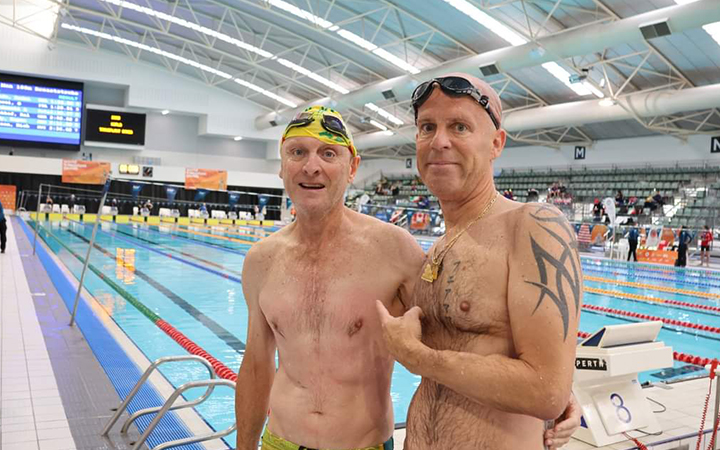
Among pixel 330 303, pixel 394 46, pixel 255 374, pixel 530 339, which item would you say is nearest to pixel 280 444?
pixel 255 374

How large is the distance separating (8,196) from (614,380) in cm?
3241

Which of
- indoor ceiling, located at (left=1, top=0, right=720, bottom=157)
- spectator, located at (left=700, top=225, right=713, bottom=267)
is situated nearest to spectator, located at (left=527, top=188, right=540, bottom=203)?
indoor ceiling, located at (left=1, top=0, right=720, bottom=157)

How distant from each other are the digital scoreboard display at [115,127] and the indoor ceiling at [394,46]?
3233mm

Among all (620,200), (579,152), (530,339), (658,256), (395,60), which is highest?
(395,60)

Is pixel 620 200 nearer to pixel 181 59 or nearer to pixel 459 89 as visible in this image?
pixel 181 59

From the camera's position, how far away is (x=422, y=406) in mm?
1577

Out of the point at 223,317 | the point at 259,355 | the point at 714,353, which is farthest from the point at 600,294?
the point at 259,355

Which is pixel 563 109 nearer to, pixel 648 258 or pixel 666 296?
pixel 648 258

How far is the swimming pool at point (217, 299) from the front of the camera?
5977 mm

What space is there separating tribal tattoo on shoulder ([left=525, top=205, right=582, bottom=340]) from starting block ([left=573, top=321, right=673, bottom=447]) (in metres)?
2.24

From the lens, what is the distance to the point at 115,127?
3167cm

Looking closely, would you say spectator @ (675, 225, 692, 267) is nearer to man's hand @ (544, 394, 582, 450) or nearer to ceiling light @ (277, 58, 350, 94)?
ceiling light @ (277, 58, 350, 94)

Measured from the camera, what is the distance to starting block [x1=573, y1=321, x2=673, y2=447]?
3.46 metres

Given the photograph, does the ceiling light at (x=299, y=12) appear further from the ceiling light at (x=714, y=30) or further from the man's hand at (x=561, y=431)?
the man's hand at (x=561, y=431)
